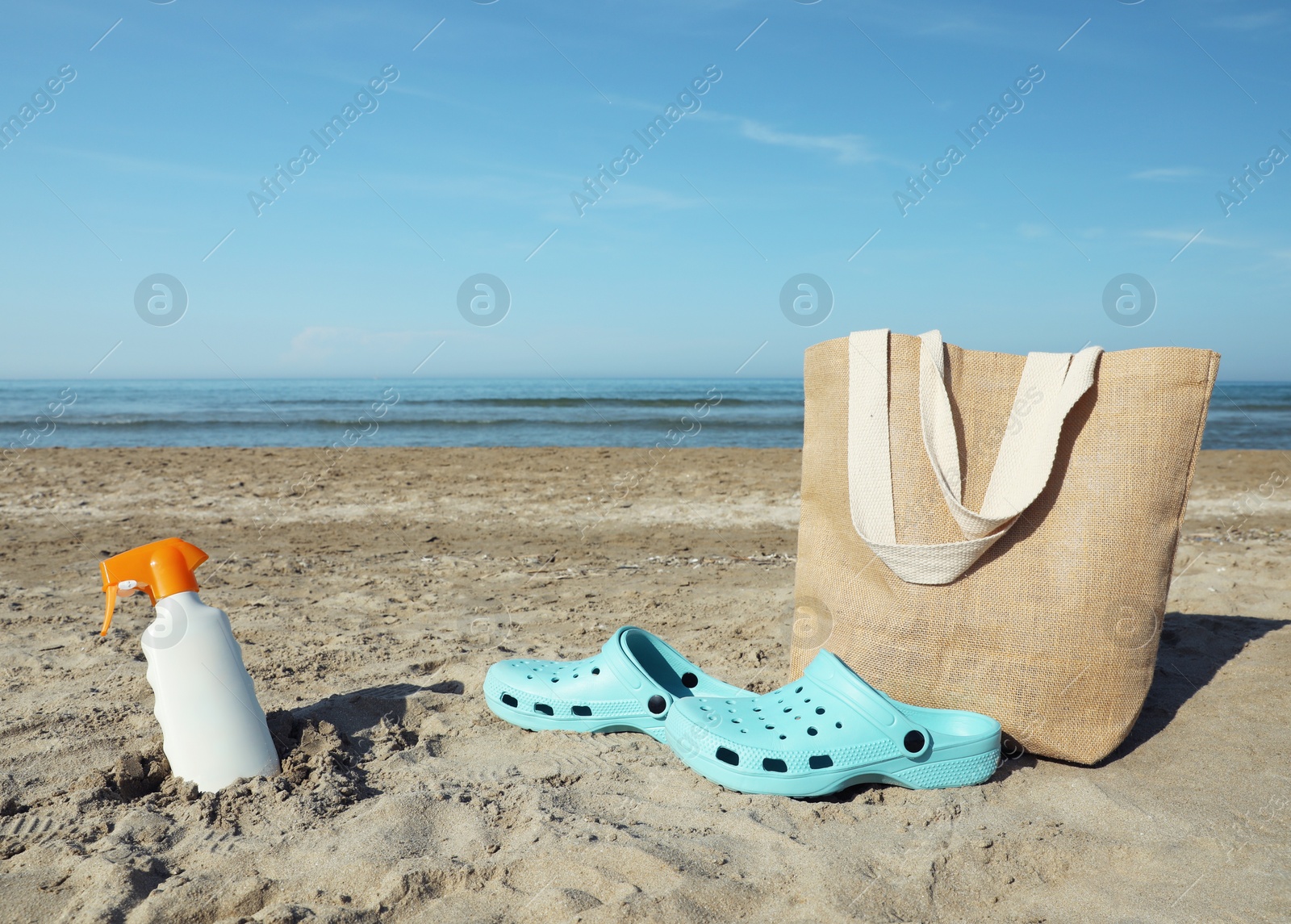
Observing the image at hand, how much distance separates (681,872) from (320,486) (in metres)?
7.09

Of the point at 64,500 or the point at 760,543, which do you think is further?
the point at 64,500

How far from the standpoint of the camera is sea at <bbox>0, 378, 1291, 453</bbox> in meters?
15.7

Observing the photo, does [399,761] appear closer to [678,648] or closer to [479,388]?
[678,648]

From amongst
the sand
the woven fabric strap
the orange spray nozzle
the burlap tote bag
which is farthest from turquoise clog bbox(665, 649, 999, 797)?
the orange spray nozzle

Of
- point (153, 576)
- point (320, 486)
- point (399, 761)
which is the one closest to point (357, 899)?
point (399, 761)

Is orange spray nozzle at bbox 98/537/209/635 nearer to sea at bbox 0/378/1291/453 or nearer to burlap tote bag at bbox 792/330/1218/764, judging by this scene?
burlap tote bag at bbox 792/330/1218/764

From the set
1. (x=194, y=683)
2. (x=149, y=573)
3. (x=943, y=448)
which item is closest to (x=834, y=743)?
(x=943, y=448)

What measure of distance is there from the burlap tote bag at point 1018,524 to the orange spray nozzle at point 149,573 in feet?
6.29

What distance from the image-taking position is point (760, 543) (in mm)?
5680

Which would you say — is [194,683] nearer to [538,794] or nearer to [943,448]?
[538,794]

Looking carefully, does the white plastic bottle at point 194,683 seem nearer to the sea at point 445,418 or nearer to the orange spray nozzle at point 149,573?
the orange spray nozzle at point 149,573

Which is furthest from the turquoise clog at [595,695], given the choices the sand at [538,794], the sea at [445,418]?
the sea at [445,418]

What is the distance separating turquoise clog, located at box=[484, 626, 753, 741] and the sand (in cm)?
6

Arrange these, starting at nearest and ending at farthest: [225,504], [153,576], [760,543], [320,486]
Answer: [153,576] → [760,543] → [225,504] → [320,486]
